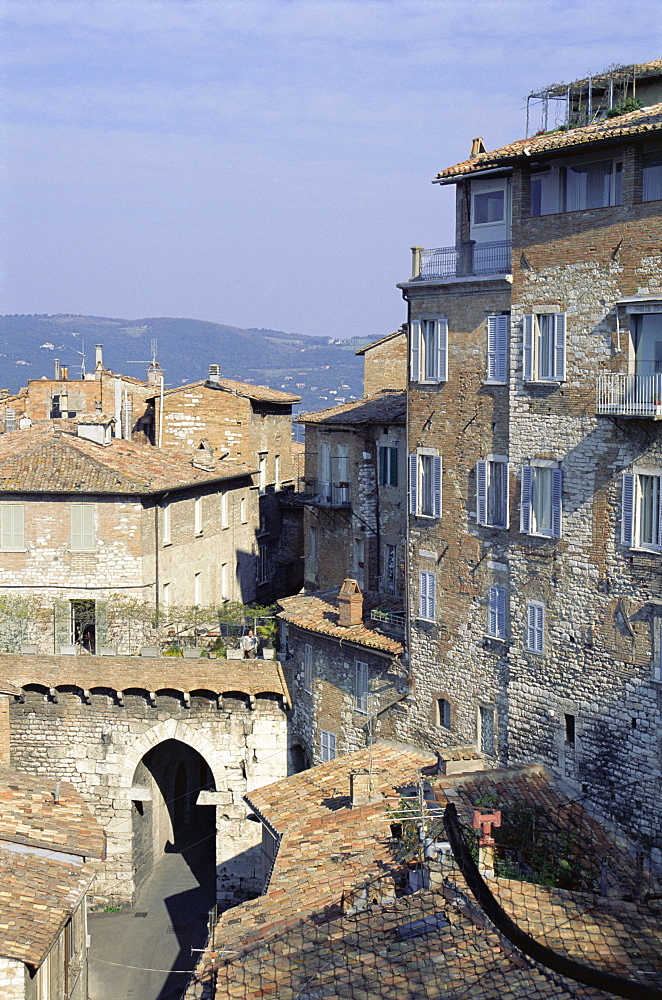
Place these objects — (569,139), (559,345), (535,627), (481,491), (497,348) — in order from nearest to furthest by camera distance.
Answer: (569,139), (559,345), (535,627), (497,348), (481,491)

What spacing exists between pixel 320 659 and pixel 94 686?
791 cm

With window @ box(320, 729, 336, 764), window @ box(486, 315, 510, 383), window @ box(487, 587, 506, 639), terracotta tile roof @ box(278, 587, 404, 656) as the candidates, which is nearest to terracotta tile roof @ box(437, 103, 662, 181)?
window @ box(486, 315, 510, 383)

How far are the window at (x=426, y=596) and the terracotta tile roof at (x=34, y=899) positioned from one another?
11.4 meters

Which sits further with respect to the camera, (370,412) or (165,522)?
(165,522)

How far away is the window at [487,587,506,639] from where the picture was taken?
33188mm

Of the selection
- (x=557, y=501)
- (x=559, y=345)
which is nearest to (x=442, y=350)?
(x=559, y=345)

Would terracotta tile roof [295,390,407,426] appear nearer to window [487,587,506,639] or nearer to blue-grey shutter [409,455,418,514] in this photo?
blue-grey shutter [409,455,418,514]

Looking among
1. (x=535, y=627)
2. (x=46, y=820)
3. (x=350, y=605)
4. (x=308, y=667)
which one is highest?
(x=535, y=627)

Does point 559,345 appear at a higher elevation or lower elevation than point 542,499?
higher

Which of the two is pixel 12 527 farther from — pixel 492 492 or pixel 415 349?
pixel 492 492

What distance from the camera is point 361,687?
38.3 m

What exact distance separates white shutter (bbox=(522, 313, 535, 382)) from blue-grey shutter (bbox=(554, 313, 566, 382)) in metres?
0.77

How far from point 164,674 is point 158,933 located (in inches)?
322

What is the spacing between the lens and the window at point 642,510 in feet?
93.0
